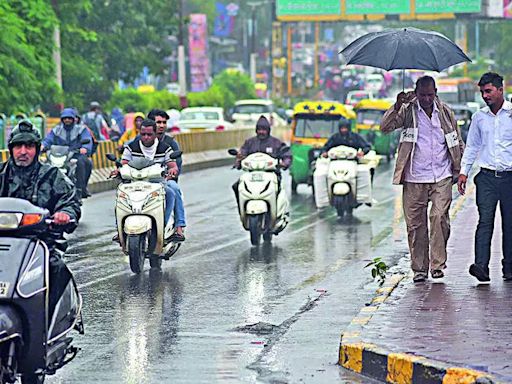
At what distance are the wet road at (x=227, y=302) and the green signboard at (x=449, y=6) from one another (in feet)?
117

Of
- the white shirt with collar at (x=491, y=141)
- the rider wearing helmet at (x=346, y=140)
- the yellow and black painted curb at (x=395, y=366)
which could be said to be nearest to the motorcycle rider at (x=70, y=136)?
the rider wearing helmet at (x=346, y=140)

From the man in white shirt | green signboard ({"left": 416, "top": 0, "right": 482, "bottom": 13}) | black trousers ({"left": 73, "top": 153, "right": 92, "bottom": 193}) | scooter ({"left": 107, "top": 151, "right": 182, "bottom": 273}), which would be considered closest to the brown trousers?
the man in white shirt

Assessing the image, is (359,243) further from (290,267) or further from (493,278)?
(493,278)

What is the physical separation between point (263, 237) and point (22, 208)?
33.6ft

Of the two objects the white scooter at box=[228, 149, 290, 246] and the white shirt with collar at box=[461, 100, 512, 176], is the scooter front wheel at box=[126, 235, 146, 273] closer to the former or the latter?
the white scooter at box=[228, 149, 290, 246]

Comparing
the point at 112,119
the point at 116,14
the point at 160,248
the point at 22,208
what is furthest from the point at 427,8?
the point at 22,208

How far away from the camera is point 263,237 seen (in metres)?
17.5

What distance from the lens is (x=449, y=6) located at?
55062mm

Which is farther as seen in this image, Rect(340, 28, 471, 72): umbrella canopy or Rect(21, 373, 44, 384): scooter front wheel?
Rect(340, 28, 471, 72): umbrella canopy

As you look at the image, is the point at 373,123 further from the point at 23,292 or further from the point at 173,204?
the point at 23,292

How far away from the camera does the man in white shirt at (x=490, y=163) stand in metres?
11.7

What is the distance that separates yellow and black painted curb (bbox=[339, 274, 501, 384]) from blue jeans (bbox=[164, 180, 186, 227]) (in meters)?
4.81

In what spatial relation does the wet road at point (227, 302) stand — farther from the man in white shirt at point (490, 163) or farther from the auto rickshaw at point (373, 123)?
the auto rickshaw at point (373, 123)

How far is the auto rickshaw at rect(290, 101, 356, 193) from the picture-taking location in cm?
2659
